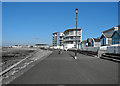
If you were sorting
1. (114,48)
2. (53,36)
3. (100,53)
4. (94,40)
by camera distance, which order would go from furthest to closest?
(53,36)
(94,40)
(100,53)
(114,48)

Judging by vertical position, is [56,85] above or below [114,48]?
below

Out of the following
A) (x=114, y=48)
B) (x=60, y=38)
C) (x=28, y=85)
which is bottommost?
(x=28, y=85)

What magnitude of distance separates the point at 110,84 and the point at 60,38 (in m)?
136

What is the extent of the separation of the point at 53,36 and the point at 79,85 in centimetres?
15600

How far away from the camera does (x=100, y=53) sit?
2364cm

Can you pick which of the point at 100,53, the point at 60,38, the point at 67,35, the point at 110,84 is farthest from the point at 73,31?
the point at 110,84

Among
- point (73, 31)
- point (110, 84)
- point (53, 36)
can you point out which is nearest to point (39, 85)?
point (110, 84)

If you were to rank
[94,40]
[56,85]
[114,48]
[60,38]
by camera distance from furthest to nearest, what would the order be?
1. [60,38]
2. [94,40]
3. [114,48]
4. [56,85]

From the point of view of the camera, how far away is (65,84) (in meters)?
6.29

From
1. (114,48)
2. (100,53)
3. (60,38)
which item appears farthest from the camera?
(60,38)

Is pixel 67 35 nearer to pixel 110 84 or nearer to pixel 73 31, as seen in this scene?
pixel 73 31

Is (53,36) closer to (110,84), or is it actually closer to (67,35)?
(67,35)

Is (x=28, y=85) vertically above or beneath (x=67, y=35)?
beneath

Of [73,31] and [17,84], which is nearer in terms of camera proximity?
[17,84]
